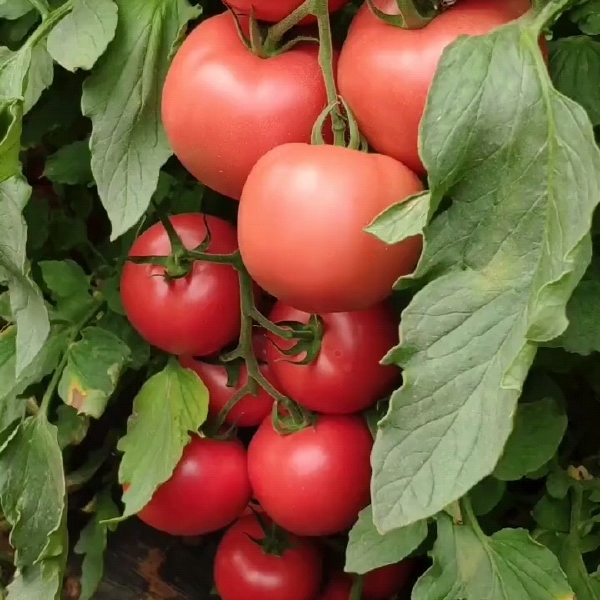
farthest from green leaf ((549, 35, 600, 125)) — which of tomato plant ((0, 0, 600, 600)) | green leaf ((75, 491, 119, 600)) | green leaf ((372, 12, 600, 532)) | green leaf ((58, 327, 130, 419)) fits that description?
green leaf ((75, 491, 119, 600))

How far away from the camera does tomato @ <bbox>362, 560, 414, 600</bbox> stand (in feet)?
2.15

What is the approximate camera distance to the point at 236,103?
408 mm

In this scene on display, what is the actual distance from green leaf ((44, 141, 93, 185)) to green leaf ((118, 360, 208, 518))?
6.7 inches

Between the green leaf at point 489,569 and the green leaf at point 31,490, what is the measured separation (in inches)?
10.0

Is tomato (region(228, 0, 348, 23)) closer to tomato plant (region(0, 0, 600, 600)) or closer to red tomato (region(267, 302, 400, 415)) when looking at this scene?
tomato plant (region(0, 0, 600, 600))

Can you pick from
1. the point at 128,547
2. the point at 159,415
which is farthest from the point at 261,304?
the point at 128,547

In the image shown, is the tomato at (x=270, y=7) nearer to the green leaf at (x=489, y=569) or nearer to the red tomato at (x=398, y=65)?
the red tomato at (x=398, y=65)

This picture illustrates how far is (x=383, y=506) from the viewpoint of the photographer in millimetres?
351

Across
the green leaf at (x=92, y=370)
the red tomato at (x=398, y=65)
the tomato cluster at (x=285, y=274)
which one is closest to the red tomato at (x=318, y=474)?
the tomato cluster at (x=285, y=274)

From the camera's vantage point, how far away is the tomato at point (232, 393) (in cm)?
58

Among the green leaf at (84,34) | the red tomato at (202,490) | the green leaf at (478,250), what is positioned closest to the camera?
the green leaf at (478,250)

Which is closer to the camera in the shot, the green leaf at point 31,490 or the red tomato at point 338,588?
the green leaf at point 31,490

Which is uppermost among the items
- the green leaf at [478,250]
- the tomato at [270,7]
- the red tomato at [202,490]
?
the tomato at [270,7]

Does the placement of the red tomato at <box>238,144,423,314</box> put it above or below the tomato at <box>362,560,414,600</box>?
above
